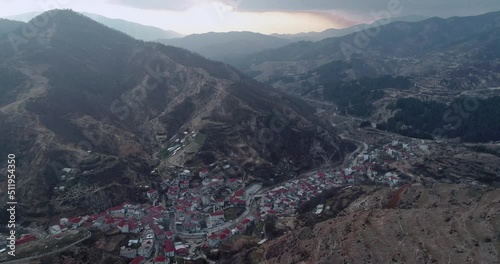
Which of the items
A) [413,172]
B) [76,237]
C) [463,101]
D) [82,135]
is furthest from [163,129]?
[463,101]

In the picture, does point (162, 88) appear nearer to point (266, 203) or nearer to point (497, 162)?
point (266, 203)

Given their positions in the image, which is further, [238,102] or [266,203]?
[238,102]

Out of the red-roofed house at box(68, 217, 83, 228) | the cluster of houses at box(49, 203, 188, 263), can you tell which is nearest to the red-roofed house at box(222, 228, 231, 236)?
the cluster of houses at box(49, 203, 188, 263)

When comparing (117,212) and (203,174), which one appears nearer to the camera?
(117,212)

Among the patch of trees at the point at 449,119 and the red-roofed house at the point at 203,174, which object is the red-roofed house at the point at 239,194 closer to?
the red-roofed house at the point at 203,174

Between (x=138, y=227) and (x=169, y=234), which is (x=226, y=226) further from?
(x=138, y=227)

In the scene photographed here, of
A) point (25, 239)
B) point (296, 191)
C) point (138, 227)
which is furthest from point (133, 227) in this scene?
point (296, 191)

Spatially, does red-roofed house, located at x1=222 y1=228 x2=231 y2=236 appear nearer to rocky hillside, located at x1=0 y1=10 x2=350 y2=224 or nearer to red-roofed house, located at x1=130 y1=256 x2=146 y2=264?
red-roofed house, located at x1=130 y1=256 x2=146 y2=264
